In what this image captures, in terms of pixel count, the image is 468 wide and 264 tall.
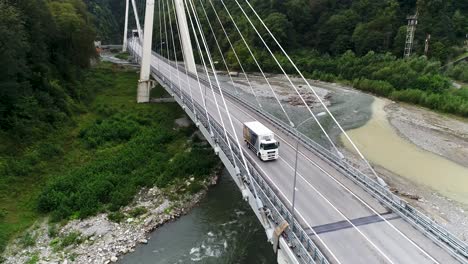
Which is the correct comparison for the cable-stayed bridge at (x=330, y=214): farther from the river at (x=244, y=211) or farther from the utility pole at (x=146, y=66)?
the utility pole at (x=146, y=66)

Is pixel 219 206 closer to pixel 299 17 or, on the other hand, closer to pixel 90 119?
pixel 90 119

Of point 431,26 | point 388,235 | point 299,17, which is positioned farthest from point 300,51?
point 388,235

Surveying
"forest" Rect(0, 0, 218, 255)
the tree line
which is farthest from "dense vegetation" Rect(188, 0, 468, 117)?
the tree line

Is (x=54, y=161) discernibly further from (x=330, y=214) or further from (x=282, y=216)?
(x=330, y=214)

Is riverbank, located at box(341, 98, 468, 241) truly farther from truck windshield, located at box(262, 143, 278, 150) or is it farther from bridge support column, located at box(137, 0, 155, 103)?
bridge support column, located at box(137, 0, 155, 103)

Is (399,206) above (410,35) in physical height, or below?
A: below

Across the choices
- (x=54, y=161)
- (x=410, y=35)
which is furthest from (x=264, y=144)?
(x=410, y=35)

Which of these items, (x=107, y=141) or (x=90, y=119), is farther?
(x=90, y=119)
